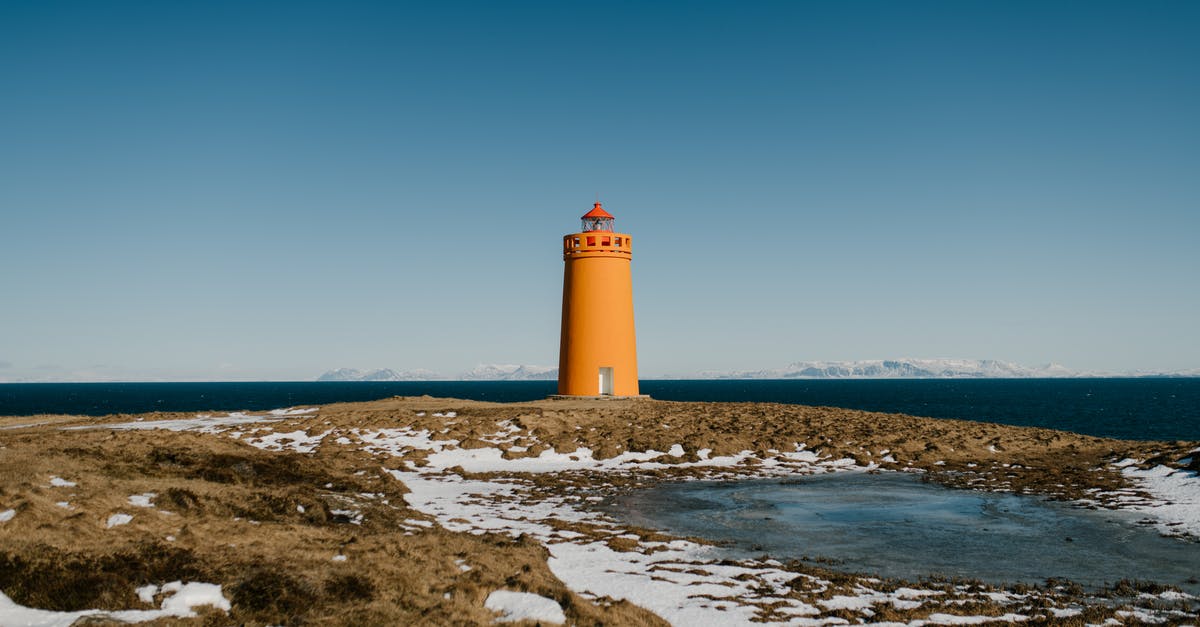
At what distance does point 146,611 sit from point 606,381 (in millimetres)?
33913

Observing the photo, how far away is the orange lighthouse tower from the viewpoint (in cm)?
4159

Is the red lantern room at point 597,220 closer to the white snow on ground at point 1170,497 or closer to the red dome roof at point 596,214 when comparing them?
the red dome roof at point 596,214

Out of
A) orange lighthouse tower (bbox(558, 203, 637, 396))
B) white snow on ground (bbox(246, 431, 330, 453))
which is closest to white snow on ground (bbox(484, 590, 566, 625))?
white snow on ground (bbox(246, 431, 330, 453))

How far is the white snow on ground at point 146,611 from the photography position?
28.1 feet

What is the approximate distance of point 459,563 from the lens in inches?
470

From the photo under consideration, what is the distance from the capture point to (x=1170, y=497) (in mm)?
20094

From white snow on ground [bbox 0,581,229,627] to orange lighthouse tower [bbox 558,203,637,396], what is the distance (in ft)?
106

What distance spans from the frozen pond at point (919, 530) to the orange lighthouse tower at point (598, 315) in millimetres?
18946

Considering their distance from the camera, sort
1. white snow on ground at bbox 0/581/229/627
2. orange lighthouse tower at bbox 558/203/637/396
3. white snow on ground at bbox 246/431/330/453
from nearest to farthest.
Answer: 1. white snow on ground at bbox 0/581/229/627
2. white snow on ground at bbox 246/431/330/453
3. orange lighthouse tower at bbox 558/203/637/396

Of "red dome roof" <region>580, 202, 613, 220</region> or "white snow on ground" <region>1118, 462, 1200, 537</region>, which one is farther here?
"red dome roof" <region>580, 202, 613, 220</region>

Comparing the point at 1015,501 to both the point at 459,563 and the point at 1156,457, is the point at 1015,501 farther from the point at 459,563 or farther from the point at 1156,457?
the point at 459,563

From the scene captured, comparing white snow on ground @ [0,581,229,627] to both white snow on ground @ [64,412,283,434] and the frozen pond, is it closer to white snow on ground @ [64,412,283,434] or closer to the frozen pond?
the frozen pond

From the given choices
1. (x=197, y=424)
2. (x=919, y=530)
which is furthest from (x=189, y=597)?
(x=197, y=424)

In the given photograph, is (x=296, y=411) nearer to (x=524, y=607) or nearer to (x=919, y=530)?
(x=919, y=530)
